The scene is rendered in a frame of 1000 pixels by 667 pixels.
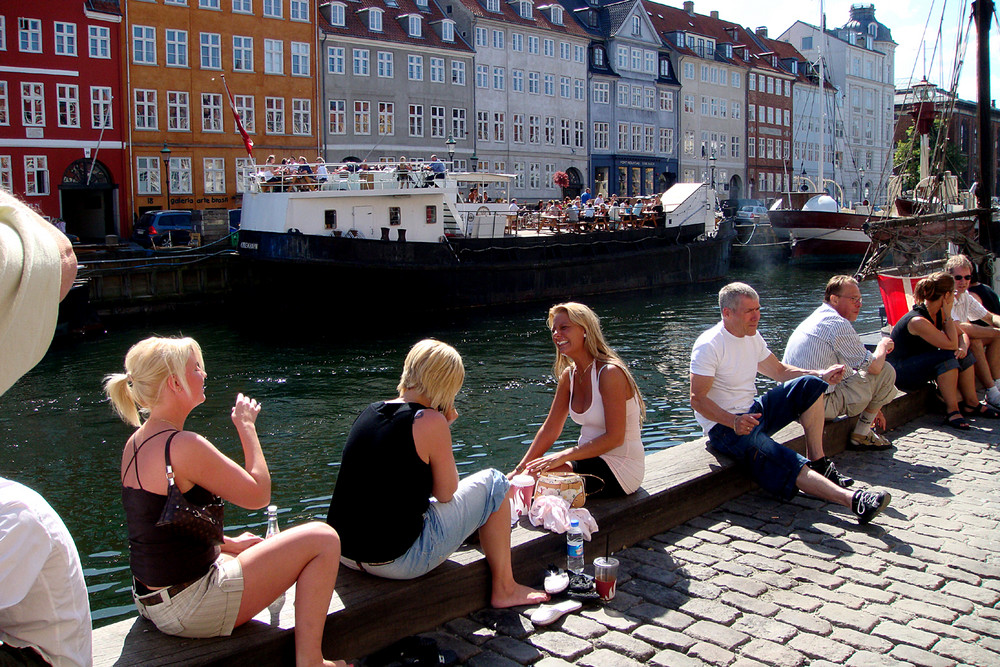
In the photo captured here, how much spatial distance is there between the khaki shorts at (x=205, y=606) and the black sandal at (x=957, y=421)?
257 inches

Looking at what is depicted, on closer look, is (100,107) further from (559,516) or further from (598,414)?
(559,516)

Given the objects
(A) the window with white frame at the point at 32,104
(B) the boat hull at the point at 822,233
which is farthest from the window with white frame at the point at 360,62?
(B) the boat hull at the point at 822,233

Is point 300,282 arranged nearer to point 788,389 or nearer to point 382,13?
point 788,389

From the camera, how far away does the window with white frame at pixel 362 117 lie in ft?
141

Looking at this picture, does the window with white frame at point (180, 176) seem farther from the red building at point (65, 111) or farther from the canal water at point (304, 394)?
the canal water at point (304, 394)

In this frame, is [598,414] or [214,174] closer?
[598,414]

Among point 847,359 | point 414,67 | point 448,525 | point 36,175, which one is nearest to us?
point 448,525

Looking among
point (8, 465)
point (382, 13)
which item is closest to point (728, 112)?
point (382, 13)

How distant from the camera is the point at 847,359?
6.77 metres

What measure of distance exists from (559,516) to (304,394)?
1125cm

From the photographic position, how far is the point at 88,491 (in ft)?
31.9

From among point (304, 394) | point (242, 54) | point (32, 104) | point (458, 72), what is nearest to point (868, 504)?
point (304, 394)

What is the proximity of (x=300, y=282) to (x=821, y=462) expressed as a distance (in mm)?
19130

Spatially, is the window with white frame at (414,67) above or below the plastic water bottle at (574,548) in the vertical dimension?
above
